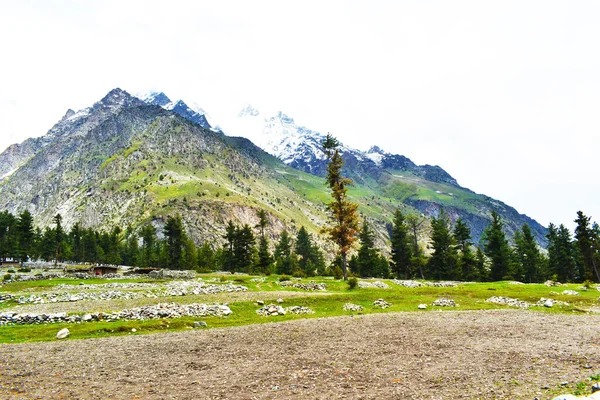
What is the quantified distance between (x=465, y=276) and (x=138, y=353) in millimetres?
93468

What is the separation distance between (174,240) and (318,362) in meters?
119

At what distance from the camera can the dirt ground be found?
41.3 ft

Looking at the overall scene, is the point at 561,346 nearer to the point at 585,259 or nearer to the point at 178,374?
the point at 178,374

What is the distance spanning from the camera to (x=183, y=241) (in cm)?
13075

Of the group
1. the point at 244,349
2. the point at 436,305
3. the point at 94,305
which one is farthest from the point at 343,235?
the point at 244,349

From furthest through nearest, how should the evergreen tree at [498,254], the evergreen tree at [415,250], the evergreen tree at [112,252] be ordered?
the evergreen tree at [112,252], the evergreen tree at [498,254], the evergreen tree at [415,250]

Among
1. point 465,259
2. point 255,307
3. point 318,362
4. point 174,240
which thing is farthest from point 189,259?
point 318,362

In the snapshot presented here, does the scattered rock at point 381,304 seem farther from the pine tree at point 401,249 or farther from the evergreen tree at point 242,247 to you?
the evergreen tree at point 242,247

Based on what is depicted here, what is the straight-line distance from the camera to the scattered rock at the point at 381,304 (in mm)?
35531

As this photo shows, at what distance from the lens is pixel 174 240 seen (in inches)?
4919

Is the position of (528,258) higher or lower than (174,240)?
lower

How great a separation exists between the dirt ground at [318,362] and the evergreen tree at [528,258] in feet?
300

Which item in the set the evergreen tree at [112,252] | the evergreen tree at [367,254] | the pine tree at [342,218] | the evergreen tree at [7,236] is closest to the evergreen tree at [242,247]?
the evergreen tree at [367,254]

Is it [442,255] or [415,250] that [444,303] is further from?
[415,250]
